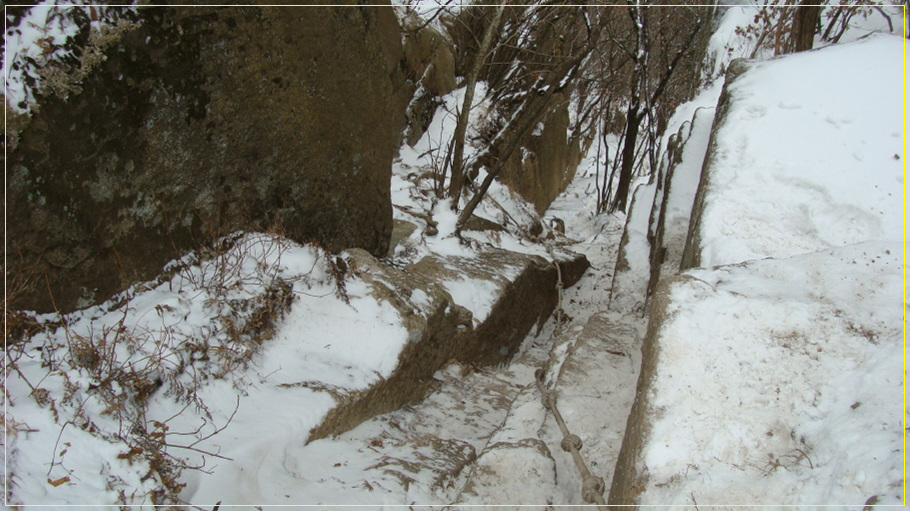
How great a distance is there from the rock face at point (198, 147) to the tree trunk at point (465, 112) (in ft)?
5.72

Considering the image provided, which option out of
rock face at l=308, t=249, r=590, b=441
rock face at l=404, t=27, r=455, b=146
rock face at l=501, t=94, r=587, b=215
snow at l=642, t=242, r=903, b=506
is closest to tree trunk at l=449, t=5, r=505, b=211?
rock face at l=308, t=249, r=590, b=441

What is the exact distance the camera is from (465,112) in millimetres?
6215

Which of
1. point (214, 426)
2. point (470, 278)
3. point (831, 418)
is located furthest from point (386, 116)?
point (831, 418)

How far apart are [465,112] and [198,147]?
334 centimetres

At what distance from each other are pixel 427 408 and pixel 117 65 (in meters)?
2.47

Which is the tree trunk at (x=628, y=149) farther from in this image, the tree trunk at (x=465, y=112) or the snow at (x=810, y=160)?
the snow at (x=810, y=160)

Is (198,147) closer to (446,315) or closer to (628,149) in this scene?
(446,315)

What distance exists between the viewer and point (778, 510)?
6.11 ft

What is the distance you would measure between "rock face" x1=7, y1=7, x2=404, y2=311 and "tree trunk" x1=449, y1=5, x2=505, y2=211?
1.74 m

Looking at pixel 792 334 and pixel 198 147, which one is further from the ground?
pixel 198 147

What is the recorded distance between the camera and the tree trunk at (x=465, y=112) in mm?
6029

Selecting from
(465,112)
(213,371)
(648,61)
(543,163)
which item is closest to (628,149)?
(543,163)

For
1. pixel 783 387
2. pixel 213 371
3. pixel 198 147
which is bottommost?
pixel 213 371

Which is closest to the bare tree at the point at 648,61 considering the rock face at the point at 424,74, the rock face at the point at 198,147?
the rock face at the point at 424,74
